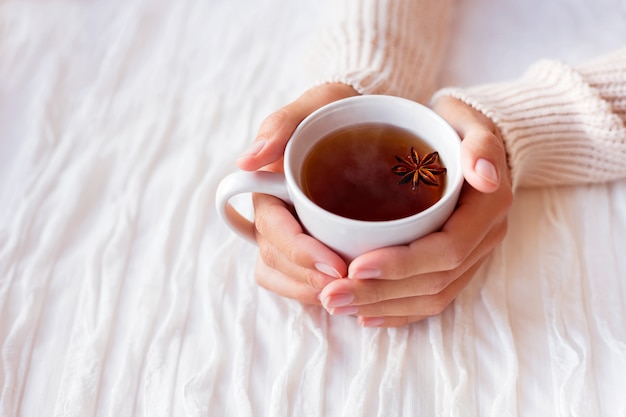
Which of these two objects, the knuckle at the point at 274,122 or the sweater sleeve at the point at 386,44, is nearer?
the knuckle at the point at 274,122

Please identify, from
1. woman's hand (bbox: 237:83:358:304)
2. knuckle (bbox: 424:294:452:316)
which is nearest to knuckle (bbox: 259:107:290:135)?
woman's hand (bbox: 237:83:358:304)

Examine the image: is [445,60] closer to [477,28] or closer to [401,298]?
[477,28]

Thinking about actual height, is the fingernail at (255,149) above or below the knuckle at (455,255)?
above

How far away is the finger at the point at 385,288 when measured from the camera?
557mm

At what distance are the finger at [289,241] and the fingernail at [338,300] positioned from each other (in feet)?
0.06

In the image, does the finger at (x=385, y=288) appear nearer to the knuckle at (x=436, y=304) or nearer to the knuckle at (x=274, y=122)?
the knuckle at (x=436, y=304)

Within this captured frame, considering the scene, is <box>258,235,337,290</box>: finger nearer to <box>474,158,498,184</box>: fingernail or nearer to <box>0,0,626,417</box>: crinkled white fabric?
<box>0,0,626,417</box>: crinkled white fabric

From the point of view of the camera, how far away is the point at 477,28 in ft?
2.93

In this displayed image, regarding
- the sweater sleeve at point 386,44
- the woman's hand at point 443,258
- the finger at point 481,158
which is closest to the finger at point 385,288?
the woman's hand at point 443,258

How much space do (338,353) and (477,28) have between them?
52cm

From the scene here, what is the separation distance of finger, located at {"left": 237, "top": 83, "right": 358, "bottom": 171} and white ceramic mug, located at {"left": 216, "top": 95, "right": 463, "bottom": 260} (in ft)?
0.07

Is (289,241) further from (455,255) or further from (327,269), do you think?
(455,255)

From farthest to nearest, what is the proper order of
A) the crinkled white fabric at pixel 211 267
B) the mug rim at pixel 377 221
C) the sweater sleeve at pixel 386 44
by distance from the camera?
the sweater sleeve at pixel 386 44
the crinkled white fabric at pixel 211 267
the mug rim at pixel 377 221

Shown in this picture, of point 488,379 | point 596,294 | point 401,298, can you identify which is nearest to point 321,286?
point 401,298
